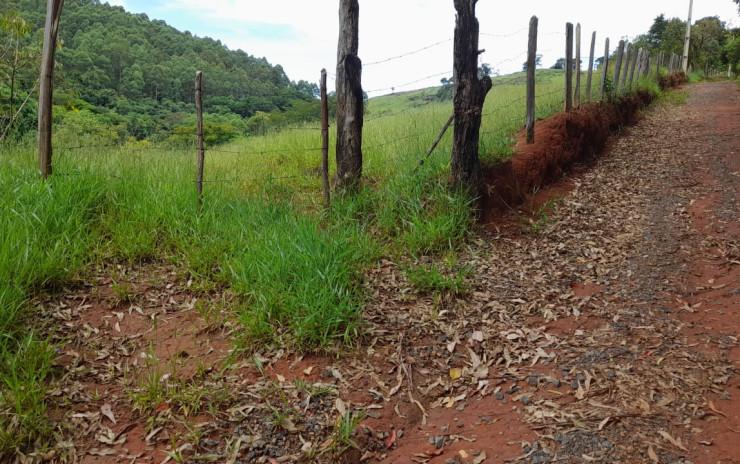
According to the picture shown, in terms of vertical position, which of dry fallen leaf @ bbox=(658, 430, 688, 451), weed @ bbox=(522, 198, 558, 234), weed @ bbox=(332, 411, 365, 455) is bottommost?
weed @ bbox=(332, 411, 365, 455)

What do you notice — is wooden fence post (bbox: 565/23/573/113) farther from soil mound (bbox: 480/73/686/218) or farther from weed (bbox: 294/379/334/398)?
weed (bbox: 294/379/334/398)

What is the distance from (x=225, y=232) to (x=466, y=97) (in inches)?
135

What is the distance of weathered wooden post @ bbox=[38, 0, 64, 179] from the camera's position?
18.5 feet

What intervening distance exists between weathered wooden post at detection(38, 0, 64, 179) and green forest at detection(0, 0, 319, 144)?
7.14ft

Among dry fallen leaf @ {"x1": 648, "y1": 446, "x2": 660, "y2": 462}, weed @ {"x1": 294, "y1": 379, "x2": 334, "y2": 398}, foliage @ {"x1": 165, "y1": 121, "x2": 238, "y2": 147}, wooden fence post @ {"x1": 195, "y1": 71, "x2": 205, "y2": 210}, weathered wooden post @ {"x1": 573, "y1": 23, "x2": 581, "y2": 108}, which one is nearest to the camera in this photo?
dry fallen leaf @ {"x1": 648, "y1": 446, "x2": 660, "y2": 462}

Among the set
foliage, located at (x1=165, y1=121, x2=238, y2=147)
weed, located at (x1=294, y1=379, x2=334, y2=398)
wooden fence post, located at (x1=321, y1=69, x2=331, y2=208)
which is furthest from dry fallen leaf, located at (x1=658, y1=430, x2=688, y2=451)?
foliage, located at (x1=165, y1=121, x2=238, y2=147)

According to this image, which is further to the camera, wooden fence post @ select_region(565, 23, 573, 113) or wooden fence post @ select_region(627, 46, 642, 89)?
wooden fence post @ select_region(627, 46, 642, 89)

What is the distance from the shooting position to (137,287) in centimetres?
495

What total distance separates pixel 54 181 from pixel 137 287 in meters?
1.89

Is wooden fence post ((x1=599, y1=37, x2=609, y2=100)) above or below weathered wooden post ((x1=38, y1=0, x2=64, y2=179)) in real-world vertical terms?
above

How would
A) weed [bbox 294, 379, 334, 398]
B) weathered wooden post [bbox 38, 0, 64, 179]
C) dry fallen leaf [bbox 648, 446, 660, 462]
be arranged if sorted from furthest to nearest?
weathered wooden post [bbox 38, 0, 64, 179], weed [bbox 294, 379, 334, 398], dry fallen leaf [bbox 648, 446, 660, 462]

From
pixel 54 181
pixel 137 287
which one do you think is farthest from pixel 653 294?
pixel 54 181

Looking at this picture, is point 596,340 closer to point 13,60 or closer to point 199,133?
point 199,133

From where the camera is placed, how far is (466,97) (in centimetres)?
629
